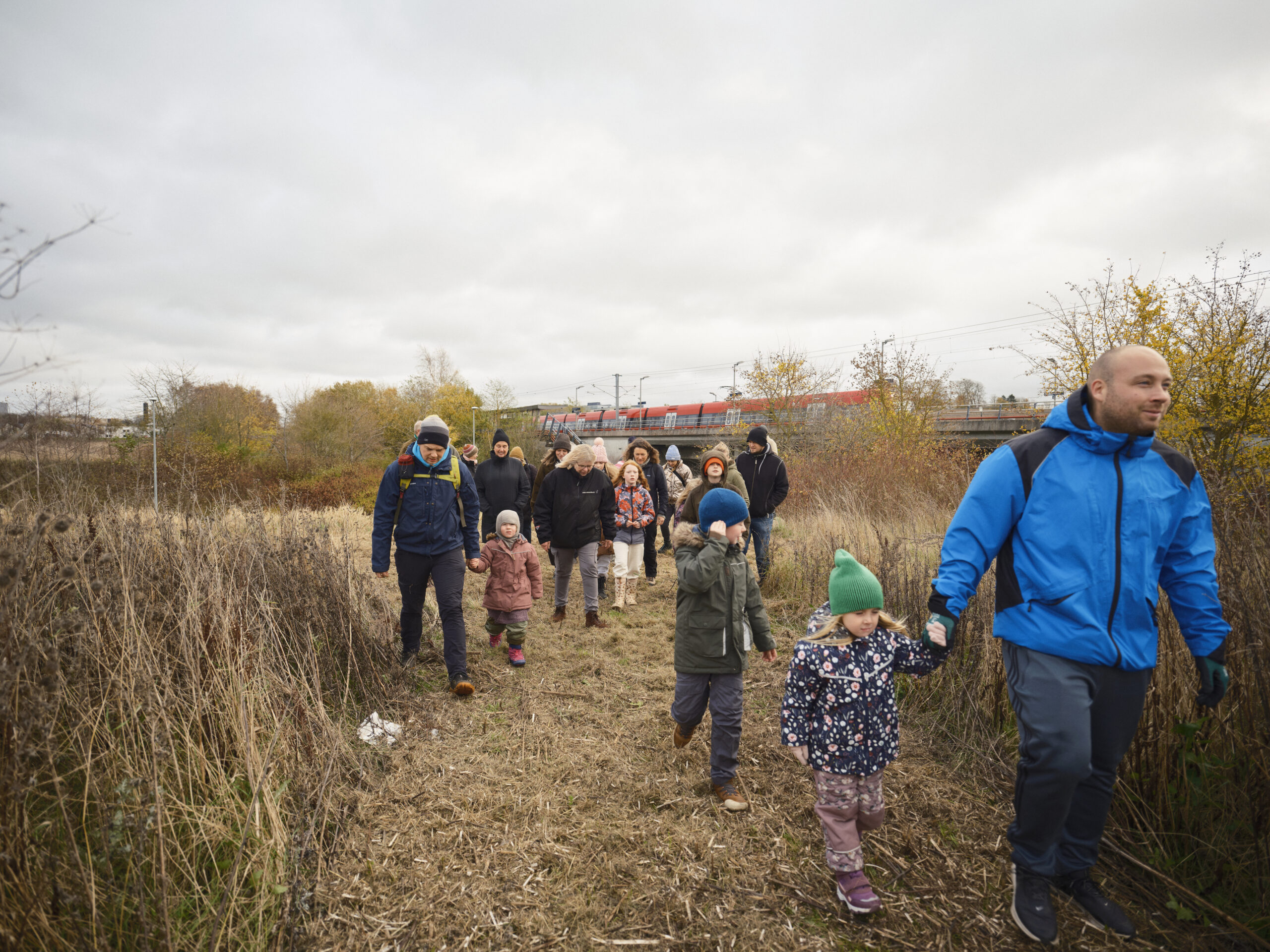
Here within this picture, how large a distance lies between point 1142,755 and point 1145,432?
143 cm

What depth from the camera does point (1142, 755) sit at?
248 cm

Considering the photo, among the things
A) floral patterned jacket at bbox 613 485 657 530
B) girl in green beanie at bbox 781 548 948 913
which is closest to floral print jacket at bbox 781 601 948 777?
girl in green beanie at bbox 781 548 948 913

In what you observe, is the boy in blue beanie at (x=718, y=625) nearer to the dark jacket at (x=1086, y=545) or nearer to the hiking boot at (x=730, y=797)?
the hiking boot at (x=730, y=797)

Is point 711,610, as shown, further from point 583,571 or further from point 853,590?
point 583,571

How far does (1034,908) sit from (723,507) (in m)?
1.86

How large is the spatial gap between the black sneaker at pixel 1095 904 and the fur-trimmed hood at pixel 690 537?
1.85 meters

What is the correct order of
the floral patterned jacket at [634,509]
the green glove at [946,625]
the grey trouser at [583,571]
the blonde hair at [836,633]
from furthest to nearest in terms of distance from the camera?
the floral patterned jacket at [634,509]
the grey trouser at [583,571]
the blonde hair at [836,633]
the green glove at [946,625]

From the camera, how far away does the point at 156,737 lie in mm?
2012

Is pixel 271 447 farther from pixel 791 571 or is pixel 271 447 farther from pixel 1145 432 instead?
pixel 1145 432

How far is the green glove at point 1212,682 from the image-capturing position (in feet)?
6.62

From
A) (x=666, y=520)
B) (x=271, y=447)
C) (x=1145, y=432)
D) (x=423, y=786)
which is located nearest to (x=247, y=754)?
(x=423, y=786)

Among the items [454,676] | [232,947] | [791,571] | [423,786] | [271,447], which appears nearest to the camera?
[232,947]

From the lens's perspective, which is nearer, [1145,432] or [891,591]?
[1145,432]

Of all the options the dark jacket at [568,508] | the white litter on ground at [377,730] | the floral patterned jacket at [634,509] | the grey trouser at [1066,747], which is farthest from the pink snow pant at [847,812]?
the floral patterned jacket at [634,509]
